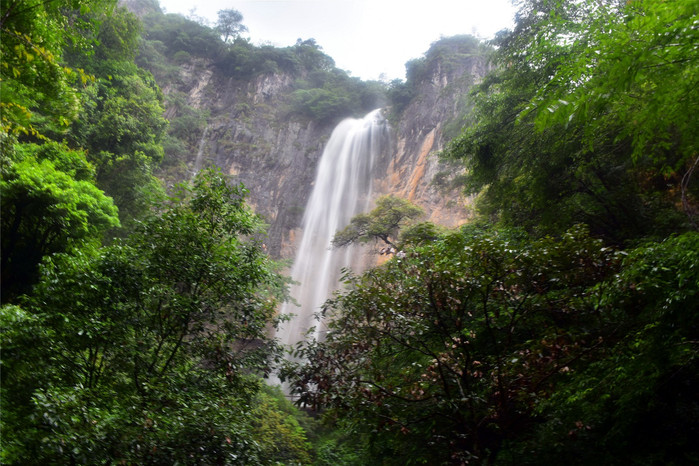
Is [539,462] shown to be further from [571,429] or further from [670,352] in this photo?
[670,352]

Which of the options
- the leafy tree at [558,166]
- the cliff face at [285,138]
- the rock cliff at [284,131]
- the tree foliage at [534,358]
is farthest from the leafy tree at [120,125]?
the tree foliage at [534,358]

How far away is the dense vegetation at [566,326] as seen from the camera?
2.37m

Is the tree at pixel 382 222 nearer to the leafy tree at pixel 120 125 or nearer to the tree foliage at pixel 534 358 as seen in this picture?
the leafy tree at pixel 120 125

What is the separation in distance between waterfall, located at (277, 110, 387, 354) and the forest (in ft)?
57.9

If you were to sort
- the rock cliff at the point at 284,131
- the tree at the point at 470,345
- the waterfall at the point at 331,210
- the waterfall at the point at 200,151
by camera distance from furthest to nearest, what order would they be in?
1. the waterfall at the point at 200,151
2. the waterfall at the point at 331,210
3. the rock cliff at the point at 284,131
4. the tree at the point at 470,345

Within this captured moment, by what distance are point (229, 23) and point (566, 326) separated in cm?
4059

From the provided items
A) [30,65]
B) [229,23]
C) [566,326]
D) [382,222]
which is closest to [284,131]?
[229,23]

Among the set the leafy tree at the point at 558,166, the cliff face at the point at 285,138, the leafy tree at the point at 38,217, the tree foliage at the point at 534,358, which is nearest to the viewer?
the tree foliage at the point at 534,358

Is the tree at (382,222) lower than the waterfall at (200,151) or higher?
lower

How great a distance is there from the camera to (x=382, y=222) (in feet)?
53.8

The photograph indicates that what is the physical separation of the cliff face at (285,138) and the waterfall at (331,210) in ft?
3.10

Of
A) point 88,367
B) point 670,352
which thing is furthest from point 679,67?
point 88,367

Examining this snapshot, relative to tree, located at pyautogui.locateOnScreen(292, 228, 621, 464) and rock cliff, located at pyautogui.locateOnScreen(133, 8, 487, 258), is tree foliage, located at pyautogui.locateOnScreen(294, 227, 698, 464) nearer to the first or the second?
tree, located at pyautogui.locateOnScreen(292, 228, 621, 464)

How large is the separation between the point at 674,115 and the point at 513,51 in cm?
856
